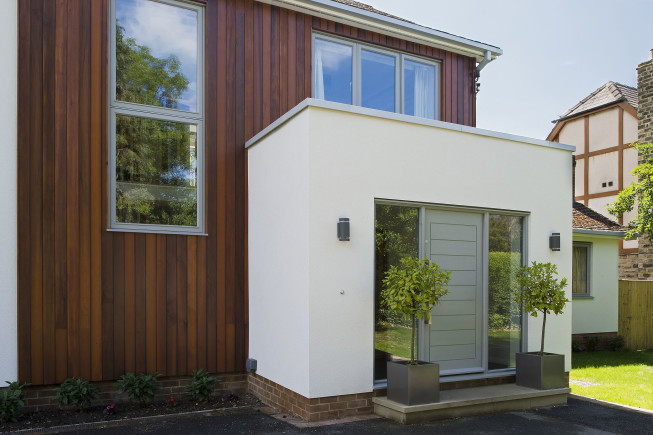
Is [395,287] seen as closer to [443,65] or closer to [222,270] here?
[222,270]

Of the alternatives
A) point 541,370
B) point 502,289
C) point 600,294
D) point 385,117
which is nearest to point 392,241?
point 385,117

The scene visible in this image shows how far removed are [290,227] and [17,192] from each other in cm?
288

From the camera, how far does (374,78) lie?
26.6 feet

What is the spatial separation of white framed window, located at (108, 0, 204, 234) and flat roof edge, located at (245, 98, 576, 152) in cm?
88

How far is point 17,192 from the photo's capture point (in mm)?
5609

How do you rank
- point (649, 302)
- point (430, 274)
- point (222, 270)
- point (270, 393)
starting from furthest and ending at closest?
point (649, 302) → point (222, 270) → point (270, 393) → point (430, 274)

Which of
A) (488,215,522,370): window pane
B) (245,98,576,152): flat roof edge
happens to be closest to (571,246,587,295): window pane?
(245,98,576,152): flat roof edge

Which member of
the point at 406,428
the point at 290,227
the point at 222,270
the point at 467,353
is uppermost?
the point at 290,227

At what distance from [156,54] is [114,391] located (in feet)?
13.0

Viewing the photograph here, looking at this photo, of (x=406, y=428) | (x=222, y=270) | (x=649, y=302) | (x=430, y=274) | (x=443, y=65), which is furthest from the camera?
(x=649, y=302)

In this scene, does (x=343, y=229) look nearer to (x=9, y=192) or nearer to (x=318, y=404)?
(x=318, y=404)

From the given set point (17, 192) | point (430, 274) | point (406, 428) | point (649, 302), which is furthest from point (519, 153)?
point (649, 302)

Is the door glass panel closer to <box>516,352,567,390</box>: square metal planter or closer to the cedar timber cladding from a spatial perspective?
<box>516,352,567,390</box>: square metal planter

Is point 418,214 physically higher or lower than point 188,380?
higher
